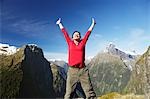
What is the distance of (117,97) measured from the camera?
1509 cm

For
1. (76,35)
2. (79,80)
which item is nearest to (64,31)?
(76,35)

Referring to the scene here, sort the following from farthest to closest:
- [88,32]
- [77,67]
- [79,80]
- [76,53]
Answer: [88,32], [79,80], [77,67], [76,53]

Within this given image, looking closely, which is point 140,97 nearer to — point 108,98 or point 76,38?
point 108,98

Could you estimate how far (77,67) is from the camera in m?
9.40

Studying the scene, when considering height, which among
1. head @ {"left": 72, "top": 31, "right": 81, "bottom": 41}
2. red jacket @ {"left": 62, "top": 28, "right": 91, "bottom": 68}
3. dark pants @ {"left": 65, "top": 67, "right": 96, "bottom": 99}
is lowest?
dark pants @ {"left": 65, "top": 67, "right": 96, "bottom": 99}

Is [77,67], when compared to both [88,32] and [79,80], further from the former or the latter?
[88,32]

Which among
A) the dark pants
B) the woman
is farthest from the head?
the dark pants

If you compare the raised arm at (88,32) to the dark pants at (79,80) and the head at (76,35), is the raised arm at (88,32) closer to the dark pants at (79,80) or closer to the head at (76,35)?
the head at (76,35)

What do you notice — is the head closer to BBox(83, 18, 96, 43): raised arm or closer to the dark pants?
BBox(83, 18, 96, 43): raised arm

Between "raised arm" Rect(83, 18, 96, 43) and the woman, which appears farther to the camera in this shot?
"raised arm" Rect(83, 18, 96, 43)

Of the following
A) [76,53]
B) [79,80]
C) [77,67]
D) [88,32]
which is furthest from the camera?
[88,32]

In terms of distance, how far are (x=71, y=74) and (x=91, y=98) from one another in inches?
35.4

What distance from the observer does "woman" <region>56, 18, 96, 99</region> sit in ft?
30.3

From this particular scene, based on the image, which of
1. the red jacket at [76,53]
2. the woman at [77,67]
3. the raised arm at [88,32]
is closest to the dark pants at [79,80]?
the woman at [77,67]
